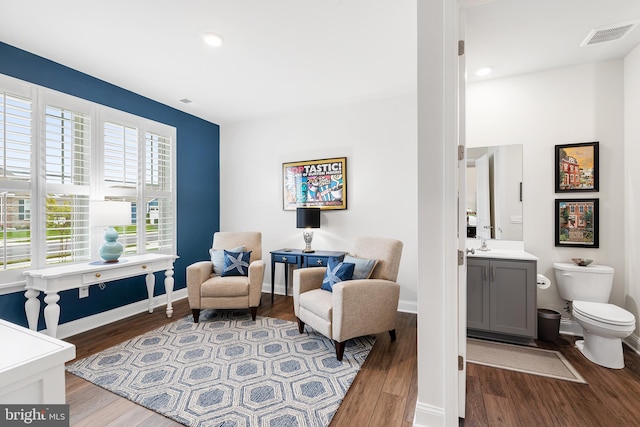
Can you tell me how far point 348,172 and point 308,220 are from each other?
824 mm

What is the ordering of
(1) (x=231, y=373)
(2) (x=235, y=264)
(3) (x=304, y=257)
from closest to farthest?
(1) (x=231, y=373)
(2) (x=235, y=264)
(3) (x=304, y=257)

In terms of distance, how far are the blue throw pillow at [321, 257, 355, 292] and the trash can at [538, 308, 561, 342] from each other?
1.82 meters

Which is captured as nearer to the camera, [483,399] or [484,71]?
[483,399]

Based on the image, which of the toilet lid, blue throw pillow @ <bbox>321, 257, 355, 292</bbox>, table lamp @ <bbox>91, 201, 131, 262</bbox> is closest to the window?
table lamp @ <bbox>91, 201, 131, 262</bbox>

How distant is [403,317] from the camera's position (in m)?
3.38

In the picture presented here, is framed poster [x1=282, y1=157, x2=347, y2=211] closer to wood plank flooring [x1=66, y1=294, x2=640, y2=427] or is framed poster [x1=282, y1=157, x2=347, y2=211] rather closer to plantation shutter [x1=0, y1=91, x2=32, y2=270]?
wood plank flooring [x1=66, y1=294, x2=640, y2=427]

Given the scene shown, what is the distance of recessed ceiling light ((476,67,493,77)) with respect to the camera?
291 cm

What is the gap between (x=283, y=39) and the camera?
2.43 meters

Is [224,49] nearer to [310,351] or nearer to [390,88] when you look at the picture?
[390,88]

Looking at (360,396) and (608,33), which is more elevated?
(608,33)

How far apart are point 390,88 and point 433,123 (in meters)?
2.11

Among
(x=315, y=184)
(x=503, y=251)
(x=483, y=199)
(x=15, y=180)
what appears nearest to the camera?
(x=15, y=180)

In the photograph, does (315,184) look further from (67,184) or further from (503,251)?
(67,184)

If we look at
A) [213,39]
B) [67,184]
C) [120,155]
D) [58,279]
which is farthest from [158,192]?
[213,39]
